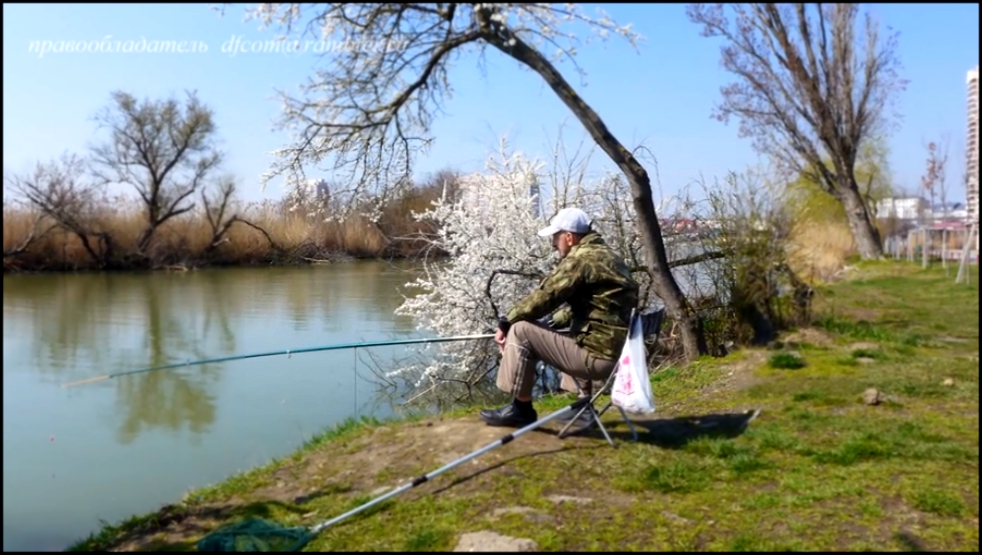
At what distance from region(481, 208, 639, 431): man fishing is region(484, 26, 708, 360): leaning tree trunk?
2.12 meters

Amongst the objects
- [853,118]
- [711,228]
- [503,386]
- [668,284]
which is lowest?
[503,386]

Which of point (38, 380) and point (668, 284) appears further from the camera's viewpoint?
point (668, 284)

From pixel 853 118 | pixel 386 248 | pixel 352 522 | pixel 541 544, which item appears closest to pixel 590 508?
pixel 541 544

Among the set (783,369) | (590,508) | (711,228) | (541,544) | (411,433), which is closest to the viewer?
(541,544)

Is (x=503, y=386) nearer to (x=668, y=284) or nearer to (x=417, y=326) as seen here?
(x=668, y=284)

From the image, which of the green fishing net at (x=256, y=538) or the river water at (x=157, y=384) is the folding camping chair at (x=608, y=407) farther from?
the river water at (x=157, y=384)

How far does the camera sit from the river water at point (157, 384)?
15.5ft

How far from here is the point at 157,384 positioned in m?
5.25

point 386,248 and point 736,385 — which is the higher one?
point 386,248

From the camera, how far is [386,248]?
8.29m

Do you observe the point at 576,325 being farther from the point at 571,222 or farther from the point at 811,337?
the point at 811,337

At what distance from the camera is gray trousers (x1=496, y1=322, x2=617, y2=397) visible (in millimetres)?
5211

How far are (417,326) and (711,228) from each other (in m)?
3.34

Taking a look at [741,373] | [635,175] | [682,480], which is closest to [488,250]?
[635,175]
